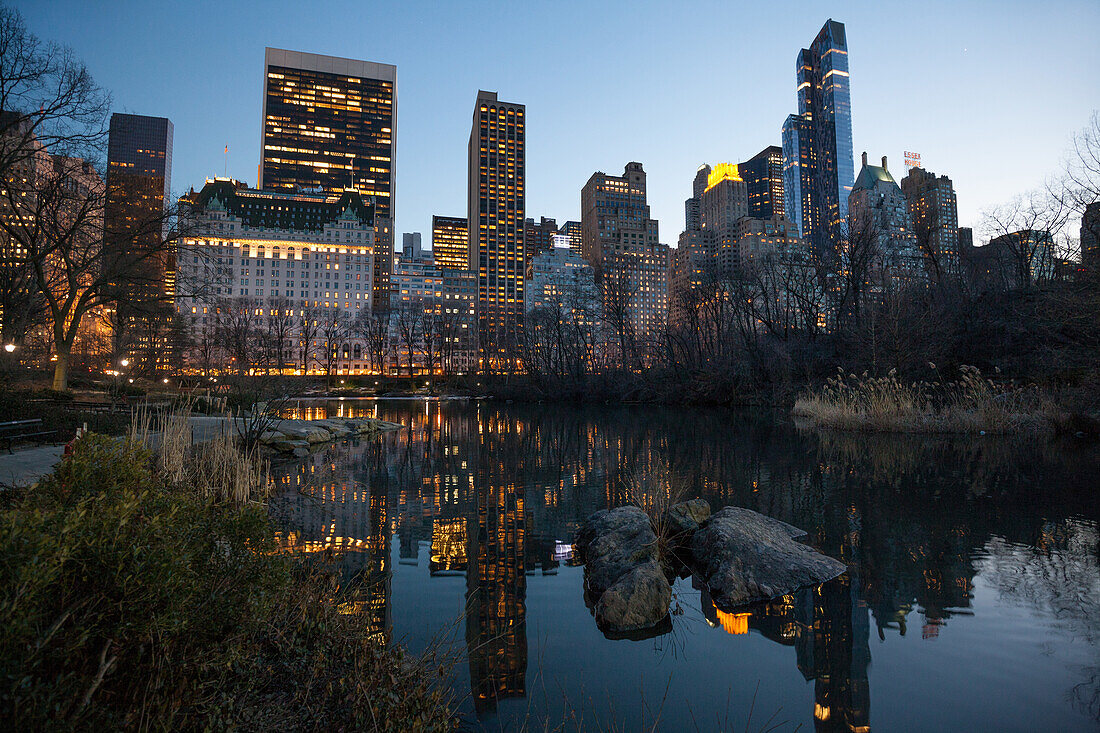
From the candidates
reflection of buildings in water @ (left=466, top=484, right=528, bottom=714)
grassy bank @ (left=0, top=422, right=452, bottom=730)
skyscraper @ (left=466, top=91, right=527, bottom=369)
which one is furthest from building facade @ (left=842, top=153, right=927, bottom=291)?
skyscraper @ (left=466, top=91, right=527, bottom=369)

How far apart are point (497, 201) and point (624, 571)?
184 metres

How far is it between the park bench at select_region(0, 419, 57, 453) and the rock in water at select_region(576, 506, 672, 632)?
12.7 meters

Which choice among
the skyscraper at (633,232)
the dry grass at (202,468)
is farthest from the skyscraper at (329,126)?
the dry grass at (202,468)

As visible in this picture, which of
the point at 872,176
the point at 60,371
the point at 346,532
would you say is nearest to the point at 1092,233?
the point at 346,532

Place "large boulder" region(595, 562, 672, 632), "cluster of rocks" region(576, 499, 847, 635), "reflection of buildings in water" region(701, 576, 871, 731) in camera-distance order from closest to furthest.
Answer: "reflection of buildings in water" region(701, 576, 871, 731) → "large boulder" region(595, 562, 672, 632) → "cluster of rocks" region(576, 499, 847, 635)

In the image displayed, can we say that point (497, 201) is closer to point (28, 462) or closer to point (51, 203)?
point (51, 203)

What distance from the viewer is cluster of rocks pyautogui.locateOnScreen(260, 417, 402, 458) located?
15288mm

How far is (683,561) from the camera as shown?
6457mm

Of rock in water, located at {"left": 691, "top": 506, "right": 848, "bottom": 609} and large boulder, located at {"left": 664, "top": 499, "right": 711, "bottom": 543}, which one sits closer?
rock in water, located at {"left": 691, "top": 506, "right": 848, "bottom": 609}

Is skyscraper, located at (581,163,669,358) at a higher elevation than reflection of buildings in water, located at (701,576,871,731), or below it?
higher

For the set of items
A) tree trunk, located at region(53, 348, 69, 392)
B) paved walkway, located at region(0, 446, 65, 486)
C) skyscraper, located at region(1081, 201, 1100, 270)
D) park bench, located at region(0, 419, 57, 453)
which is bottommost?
paved walkway, located at region(0, 446, 65, 486)

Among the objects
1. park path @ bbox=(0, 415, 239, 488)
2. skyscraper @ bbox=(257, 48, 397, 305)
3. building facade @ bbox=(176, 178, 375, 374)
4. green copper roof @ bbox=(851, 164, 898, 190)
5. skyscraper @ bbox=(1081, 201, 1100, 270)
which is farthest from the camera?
skyscraper @ bbox=(257, 48, 397, 305)

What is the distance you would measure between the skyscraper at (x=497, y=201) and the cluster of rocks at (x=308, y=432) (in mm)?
150567

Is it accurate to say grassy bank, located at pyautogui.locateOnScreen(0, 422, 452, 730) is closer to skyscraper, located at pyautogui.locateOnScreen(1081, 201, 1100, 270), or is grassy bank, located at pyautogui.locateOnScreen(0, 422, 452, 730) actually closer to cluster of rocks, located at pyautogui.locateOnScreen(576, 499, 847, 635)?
cluster of rocks, located at pyautogui.locateOnScreen(576, 499, 847, 635)
